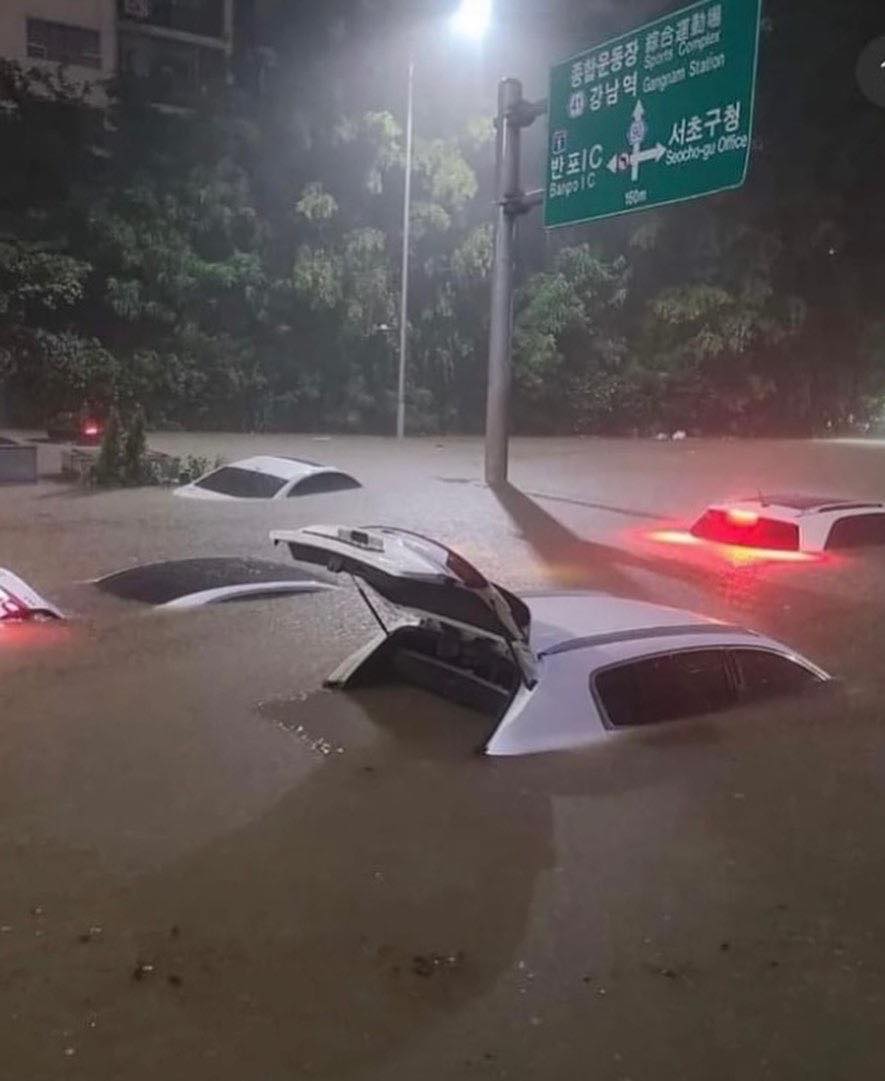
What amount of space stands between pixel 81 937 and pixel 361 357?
28056 millimetres

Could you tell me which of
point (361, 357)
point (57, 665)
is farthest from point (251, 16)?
point (57, 665)

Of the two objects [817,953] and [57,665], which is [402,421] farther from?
[817,953]

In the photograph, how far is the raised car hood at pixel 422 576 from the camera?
5195 millimetres

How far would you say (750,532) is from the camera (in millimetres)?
13156

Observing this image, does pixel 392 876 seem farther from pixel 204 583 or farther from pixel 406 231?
pixel 406 231

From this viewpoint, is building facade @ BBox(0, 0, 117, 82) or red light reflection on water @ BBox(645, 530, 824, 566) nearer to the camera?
red light reflection on water @ BBox(645, 530, 824, 566)

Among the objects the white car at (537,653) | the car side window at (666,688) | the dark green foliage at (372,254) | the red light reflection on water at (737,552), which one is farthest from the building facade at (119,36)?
the car side window at (666,688)

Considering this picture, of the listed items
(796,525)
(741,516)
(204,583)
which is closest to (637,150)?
(741,516)

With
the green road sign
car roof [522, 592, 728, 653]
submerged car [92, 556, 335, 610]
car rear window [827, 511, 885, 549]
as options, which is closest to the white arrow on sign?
the green road sign

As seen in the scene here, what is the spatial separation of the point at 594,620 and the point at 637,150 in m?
9.01

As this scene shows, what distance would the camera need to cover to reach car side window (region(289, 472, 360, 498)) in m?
16.0

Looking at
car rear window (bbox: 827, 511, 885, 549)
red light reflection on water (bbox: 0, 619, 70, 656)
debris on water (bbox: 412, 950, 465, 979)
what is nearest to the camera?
debris on water (bbox: 412, 950, 465, 979)

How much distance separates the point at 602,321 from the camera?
34.4 meters

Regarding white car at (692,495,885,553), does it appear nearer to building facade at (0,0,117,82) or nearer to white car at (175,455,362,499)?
white car at (175,455,362,499)
